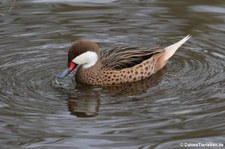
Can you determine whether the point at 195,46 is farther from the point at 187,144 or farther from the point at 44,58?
the point at 187,144

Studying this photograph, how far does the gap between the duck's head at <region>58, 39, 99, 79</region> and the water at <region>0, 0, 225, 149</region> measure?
295 mm

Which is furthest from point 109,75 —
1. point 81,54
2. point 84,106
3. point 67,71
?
point 84,106

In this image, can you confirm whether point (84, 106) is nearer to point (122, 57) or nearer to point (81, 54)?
point (81, 54)

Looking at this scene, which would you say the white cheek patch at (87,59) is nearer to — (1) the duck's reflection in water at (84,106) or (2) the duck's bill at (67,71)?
(2) the duck's bill at (67,71)

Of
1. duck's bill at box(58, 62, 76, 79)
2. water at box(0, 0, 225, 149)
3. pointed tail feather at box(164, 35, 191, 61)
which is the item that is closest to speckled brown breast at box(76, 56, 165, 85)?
water at box(0, 0, 225, 149)

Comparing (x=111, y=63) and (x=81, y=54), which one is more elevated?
(x=81, y=54)

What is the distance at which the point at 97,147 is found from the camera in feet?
26.0

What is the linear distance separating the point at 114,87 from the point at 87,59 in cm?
61

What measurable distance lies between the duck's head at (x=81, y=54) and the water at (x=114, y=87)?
0.29m

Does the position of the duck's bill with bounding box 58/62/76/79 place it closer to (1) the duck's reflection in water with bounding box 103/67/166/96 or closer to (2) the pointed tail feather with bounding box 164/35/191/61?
(1) the duck's reflection in water with bounding box 103/67/166/96

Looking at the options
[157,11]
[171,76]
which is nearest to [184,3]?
[157,11]

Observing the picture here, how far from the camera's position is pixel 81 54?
33.6ft

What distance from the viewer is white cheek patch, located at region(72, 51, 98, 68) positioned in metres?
10.3

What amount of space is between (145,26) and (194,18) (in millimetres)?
994
